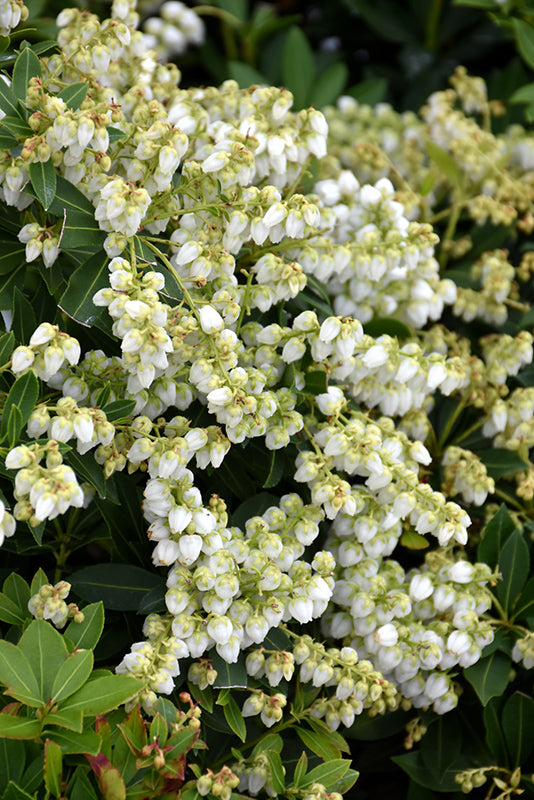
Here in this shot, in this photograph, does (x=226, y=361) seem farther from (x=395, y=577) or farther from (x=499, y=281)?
(x=499, y=281)

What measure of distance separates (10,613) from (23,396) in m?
0.41

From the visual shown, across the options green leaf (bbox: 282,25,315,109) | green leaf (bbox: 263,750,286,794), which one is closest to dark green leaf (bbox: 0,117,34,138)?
green leaf (bbox: 263,750,286,794)

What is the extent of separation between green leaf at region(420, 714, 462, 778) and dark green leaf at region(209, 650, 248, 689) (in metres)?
0.53

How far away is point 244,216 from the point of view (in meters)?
1.55

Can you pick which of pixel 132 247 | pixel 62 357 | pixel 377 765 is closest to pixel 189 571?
pixel 62 357

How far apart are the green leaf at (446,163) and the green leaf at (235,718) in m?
1.50

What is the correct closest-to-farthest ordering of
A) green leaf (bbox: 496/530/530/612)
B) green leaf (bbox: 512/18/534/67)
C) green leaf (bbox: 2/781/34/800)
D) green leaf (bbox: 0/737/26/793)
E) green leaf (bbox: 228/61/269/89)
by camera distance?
green leaf (bbox: 2/781/34/800)
green leaf (bbox: 0/737/26/793)
green leaf (bbox: 496/530/530/612)
green leaf (bbox: 512/18/534/67)
green leaf (bbox: 228/61/269/89)

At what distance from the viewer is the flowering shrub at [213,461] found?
1.36 m

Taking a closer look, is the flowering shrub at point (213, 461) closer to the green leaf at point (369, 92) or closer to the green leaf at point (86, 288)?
the green leaf at point (86, 288)

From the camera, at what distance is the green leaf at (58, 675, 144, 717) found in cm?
130

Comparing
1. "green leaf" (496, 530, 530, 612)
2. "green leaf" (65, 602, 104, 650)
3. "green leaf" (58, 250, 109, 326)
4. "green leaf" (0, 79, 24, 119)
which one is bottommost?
"green leaf" (65, 602, 104, 650)

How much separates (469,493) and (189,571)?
660 millimetres

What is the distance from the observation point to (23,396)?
4.49 ft

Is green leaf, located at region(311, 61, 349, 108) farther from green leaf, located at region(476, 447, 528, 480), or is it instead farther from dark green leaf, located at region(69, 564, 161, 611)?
dark green leaf, located at region(69, 564, 161, 611)
